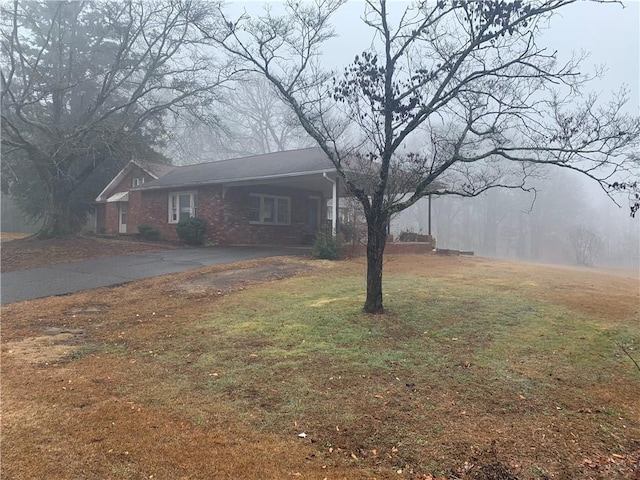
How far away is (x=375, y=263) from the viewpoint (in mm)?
7086

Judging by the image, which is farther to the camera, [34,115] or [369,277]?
[34,115]

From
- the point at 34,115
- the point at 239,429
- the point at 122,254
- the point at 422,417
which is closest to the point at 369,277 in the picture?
the point at 422,417

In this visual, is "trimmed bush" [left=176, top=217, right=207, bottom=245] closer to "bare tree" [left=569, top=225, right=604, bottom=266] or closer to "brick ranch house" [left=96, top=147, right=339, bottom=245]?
"brick ranch house" [left=96, top=147, right=339, bottom=245]

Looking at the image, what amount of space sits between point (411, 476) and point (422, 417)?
2.71 feet

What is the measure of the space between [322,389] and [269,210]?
16850 mm

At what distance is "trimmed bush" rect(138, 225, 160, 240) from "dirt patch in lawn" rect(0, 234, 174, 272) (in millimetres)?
2125

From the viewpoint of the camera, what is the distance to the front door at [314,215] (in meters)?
22.3

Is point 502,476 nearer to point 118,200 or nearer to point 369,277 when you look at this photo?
point 369,277

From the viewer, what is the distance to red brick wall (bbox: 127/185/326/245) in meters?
19.5

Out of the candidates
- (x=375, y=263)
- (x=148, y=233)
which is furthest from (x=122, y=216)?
(x=375, y=263)

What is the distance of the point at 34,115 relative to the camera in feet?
70.8

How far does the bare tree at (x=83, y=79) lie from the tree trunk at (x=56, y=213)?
0.04 meters

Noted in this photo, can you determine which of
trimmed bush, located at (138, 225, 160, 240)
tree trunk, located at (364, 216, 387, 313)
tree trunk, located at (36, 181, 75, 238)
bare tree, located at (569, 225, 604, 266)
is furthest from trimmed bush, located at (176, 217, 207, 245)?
bare tree, located at (569, 225, 604, 266)

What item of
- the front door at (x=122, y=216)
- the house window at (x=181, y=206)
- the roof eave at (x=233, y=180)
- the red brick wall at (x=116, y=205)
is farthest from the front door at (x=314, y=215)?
the front door at (x=122, y=216)
